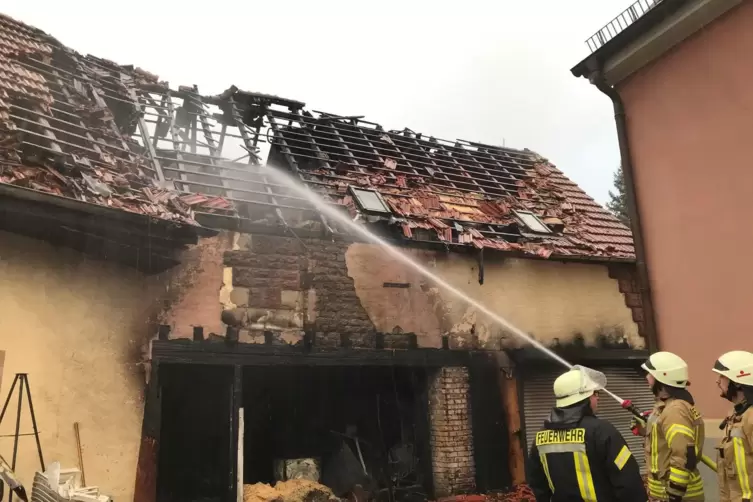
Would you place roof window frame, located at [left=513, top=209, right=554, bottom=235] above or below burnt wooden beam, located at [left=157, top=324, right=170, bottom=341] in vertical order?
above

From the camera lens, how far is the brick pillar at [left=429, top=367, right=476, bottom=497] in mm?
7703

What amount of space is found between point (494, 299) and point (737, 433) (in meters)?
5.09

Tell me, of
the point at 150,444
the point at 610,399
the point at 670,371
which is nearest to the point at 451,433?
the point at 610,399

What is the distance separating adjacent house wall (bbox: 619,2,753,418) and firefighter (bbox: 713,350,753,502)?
280cm

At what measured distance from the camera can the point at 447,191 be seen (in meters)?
10.4

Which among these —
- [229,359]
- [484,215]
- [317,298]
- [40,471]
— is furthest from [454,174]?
[40,471]

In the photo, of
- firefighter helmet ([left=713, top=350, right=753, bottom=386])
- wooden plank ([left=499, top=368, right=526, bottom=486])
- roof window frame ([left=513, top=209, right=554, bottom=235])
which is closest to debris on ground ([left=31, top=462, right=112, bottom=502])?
firefighter helmet ([left=713, top=350, right=753, bottom=386])

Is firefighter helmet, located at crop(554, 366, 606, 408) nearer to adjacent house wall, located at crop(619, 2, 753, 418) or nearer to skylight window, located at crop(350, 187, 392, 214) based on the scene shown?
adjacent house wall, located at crop(619, 2, 753, 418)

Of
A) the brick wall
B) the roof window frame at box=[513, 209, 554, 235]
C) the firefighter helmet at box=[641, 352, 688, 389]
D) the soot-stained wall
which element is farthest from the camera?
the roof window frame at box=[513, 209, 554, 235]

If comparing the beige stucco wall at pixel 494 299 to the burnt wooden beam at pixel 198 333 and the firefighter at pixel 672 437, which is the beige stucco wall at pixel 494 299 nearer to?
the burnt wooden beam at pixel 198 333

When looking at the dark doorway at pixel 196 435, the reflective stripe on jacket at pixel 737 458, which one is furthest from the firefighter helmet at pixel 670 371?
the dark doorway at pixel 196 435

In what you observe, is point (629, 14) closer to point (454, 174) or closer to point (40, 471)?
point (454, 174)

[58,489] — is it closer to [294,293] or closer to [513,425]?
[294,293]

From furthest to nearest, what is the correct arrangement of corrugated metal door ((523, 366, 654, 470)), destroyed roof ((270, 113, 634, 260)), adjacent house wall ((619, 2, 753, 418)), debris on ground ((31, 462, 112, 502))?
destroyed roof ((270, 113, 634, 260))
corrugated metal door ((523, 366, 654, 470))
adjacent house wall ((619, 2, 753, 418))
debris on ground ((31, 462, 112, 502))
